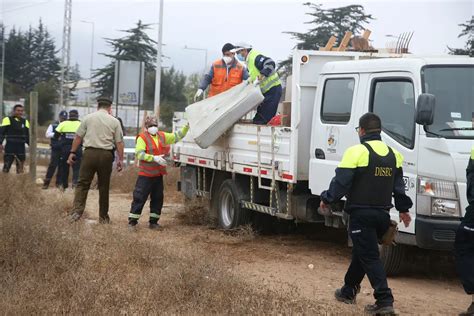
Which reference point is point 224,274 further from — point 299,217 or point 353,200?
point 299,217

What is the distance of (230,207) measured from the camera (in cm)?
1165

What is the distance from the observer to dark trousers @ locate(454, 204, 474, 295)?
6930mm

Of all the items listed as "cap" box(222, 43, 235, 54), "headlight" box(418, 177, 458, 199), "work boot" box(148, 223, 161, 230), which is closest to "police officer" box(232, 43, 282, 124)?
"cap" box(222, 43, 235, 54)

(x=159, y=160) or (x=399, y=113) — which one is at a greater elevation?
(x=399, y=113)

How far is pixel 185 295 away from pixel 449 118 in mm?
3434

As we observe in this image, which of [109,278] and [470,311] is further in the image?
[109,278]

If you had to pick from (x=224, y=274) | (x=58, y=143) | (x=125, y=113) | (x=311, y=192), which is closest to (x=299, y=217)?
(x=311, y=192)

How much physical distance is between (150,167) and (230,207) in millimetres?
1347

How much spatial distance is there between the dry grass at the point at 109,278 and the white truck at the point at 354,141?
1803mm

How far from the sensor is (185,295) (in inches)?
255

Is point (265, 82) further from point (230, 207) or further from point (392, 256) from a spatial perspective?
point (392, 256)

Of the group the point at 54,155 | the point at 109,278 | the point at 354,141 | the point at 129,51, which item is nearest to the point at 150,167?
the point at 354,141

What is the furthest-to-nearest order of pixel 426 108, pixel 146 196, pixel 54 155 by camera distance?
pixel 54 155
pixel 146 196
pixel 426 108

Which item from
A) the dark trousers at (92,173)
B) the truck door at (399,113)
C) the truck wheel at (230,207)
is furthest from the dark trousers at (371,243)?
the dark trousers at (92,173)
